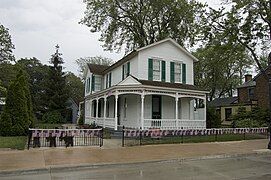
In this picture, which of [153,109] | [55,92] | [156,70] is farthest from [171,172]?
[55,92]

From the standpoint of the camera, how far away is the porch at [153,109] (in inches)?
805

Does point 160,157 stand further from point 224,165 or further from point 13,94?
point 13,94

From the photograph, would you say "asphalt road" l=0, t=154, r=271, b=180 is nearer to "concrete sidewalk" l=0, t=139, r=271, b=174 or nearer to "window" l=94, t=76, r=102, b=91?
"concrete sidewalk" l=0, t=139, r=271, b=174

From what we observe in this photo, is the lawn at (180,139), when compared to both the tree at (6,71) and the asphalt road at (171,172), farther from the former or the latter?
the tree at (6,71)

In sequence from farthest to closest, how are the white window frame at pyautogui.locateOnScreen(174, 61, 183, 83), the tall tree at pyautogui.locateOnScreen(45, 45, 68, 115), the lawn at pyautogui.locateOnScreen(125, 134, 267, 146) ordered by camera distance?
the tall tree at pyautogui.locateOnScreen(45, 45, 68, 115), the white window frame at pyautogui.locateOnScreen(174, 61, 183, 83), the lawn at pyautogui.locateOnScreen(125, 134, 267, 146)

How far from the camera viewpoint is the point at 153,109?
22.7m

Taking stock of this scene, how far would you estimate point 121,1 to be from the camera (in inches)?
1334

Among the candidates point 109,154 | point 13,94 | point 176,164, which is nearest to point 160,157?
point 176,164

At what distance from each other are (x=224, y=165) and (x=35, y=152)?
27.7ft

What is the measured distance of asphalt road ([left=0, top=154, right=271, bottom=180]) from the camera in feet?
28.6

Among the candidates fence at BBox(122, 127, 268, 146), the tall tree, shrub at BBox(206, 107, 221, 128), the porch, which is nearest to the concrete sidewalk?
fence at BBox(122, 127, 268, 146)

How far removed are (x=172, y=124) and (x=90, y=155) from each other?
34.5 ft

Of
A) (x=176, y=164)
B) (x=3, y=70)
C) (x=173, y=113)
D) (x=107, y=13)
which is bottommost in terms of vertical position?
(x=176, y=164)

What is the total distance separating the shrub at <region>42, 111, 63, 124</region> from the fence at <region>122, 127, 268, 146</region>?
22579mm
